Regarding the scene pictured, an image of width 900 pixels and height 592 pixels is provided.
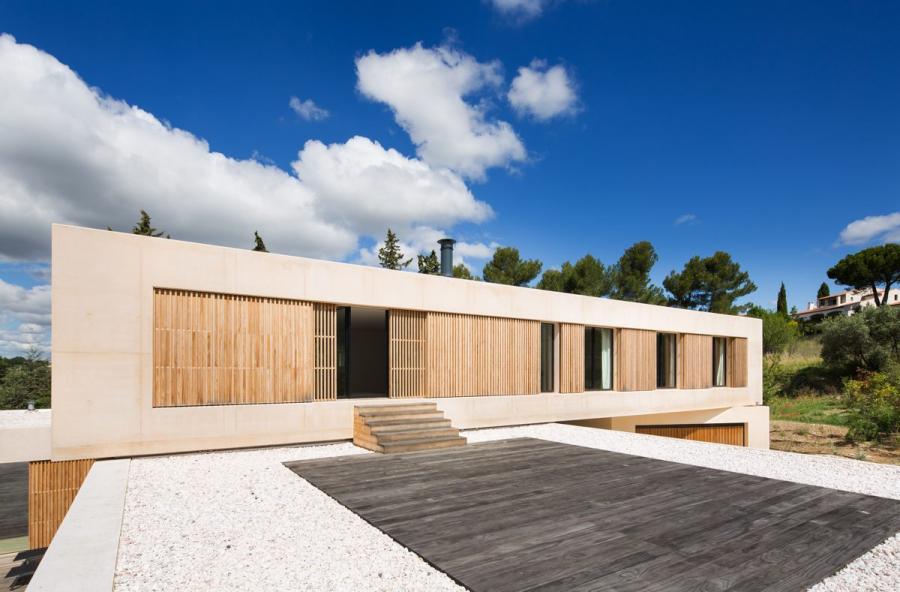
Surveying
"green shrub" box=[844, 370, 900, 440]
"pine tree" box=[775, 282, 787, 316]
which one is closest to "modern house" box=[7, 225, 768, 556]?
"green shrub" box=[844, 370, 900, 440]

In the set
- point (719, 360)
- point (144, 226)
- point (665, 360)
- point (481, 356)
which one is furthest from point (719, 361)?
point (144, 226)

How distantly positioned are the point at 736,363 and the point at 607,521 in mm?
14847

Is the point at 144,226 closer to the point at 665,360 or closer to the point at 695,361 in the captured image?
the point at 665,360

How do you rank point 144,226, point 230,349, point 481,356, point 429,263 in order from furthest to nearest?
point 429,263 < point 144,226 < point 481,356 < point 230,349

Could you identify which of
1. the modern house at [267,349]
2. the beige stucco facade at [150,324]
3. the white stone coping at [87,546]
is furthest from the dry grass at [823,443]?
the white stone coping at [87,546]

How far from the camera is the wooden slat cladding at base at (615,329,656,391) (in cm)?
1251

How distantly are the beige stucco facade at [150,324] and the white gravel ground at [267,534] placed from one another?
572 mm

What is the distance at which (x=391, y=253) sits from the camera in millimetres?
35656

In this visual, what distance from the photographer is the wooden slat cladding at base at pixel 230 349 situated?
661cm

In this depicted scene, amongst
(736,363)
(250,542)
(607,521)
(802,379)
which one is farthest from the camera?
(802,379)

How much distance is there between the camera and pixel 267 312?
7352 mm

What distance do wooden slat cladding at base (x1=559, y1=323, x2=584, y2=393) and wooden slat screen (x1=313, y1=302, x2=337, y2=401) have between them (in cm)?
564

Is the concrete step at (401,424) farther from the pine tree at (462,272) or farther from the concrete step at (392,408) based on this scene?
the pine tree at (462,272)

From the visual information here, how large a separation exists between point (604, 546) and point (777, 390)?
29111 mm
